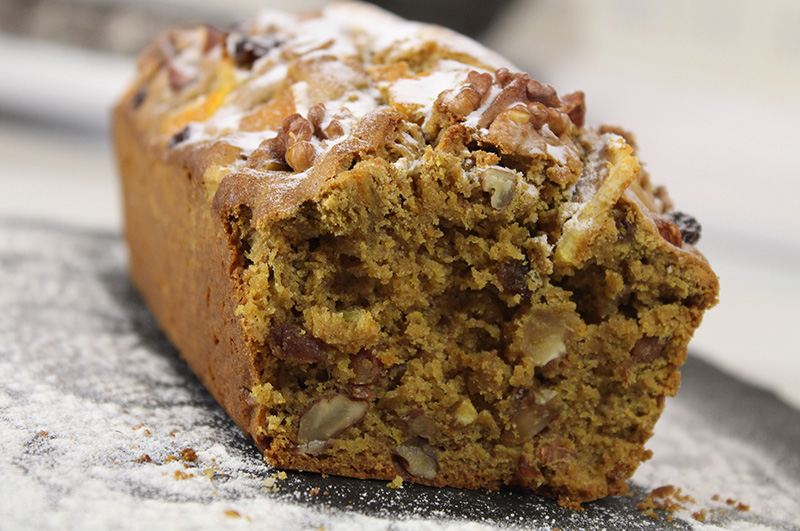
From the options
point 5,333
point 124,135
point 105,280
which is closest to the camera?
point 5,333

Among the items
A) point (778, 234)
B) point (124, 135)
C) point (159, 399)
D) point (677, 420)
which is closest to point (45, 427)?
point (159, 399)

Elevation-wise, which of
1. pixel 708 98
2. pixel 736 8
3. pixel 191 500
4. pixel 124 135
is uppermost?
pixel 736 8

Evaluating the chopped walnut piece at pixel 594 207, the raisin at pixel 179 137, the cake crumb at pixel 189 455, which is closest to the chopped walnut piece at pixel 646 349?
the chopped walnut piece at pixel 594 207

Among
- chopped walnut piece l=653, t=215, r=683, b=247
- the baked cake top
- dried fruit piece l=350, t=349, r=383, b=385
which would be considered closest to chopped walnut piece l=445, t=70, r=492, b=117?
the baked cake top

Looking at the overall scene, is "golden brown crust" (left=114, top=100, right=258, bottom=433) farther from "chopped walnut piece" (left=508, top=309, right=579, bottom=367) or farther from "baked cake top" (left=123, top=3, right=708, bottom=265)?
"chopped walnut piece" (left=508, top=309, right=579, bottom=367)

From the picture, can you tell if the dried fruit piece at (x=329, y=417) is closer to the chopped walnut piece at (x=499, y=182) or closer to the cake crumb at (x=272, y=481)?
the cake crumb at (x=272, y=481)

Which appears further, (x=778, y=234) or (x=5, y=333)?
(x=778, y=234)

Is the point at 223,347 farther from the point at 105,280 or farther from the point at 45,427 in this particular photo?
the point at 105,280
